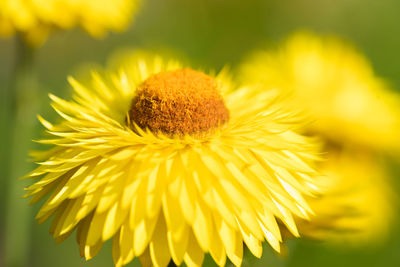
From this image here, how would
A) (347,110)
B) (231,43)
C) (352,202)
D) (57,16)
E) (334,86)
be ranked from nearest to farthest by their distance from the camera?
(352,202) → (57,16) → (347,110) → (334,86) → (231,43)

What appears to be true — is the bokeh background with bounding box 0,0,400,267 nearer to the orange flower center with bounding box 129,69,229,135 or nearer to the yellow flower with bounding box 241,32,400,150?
the yellow flower with bounding box 241,32,400,150

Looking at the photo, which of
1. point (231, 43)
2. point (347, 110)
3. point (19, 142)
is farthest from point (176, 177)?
point (231, 43)

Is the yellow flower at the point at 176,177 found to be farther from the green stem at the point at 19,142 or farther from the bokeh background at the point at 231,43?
the bokeh background at the point at 231,43

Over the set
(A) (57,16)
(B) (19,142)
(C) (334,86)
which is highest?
(A) (57,16)

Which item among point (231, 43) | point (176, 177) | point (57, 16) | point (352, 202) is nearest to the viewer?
point (176, 177)

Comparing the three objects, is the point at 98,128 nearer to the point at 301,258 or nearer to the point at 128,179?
the point at 128,179

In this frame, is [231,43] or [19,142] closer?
[19,142]

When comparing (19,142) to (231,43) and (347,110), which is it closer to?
(347,110)
